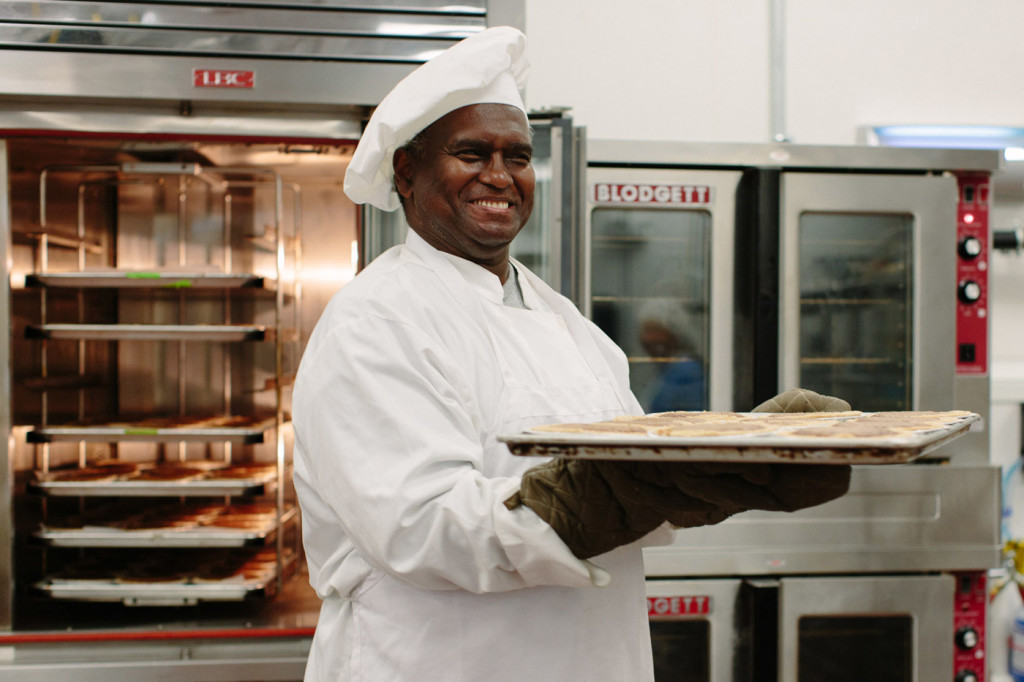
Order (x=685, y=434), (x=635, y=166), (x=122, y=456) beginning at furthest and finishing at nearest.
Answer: (x=122, y=456)
(x=635, y=166)
(x=685, y=434)

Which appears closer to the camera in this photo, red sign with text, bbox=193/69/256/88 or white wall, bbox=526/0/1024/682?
red sign with text, bbox=193/69/256/88

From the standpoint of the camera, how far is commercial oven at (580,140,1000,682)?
7.16 feet

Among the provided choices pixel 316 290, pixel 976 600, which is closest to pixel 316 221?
pixel 316 290

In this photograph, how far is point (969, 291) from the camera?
2.28 metres

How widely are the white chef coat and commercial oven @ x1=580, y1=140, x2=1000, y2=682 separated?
1.03 m

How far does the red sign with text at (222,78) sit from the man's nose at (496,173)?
3.31ft

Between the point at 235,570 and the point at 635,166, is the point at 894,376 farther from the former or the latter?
the point at 235,570

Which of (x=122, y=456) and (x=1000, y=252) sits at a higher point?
(x=1000, y=252)

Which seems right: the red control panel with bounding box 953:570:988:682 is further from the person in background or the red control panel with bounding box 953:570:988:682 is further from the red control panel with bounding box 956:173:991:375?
the person in background

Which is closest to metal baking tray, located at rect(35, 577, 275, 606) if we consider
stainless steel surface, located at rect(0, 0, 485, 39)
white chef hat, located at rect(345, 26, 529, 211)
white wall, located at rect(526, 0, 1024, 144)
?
white chef hat, located at rect(345, 26, 529, 211)

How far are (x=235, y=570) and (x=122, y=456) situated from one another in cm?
65

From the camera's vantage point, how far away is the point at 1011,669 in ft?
9.56

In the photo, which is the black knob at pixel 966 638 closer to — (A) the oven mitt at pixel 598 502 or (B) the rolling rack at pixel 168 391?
(A) the oven mitt at pixel 598 502

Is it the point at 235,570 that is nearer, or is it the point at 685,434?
the point at 685,434
